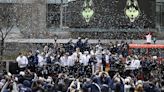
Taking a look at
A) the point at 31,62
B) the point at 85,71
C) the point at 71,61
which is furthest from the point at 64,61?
the point at 31,62

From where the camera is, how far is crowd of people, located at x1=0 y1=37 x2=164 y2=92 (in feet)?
77.6

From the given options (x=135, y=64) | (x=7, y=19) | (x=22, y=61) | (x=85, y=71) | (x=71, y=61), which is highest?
(x=7, y=19)

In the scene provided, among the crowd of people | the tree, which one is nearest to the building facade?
the tree

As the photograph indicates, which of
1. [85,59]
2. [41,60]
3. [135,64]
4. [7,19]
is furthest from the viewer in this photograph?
[7,19]

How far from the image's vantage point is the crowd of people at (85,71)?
2364 cm

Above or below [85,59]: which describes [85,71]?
below

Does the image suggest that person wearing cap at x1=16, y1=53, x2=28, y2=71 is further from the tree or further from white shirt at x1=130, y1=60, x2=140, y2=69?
the tree

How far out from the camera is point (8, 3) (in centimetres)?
5253

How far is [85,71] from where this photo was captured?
30.0m

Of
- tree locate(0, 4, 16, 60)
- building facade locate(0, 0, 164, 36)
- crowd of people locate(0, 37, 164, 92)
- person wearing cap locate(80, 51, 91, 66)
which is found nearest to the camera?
crowd of people locate(0, 37, 164, 92)

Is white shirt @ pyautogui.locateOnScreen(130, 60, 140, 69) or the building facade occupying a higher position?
the building facade

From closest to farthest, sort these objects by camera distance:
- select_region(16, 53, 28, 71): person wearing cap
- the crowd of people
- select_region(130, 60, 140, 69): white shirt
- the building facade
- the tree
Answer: the crowd of people
select_region(16, 53, 28, 71): person wearing cap
select_region(130, 60, 140, 69): white shirt
the tree
the building facade

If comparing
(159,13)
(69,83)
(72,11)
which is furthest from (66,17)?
(69,83)

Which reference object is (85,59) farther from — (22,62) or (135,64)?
(22,62)
